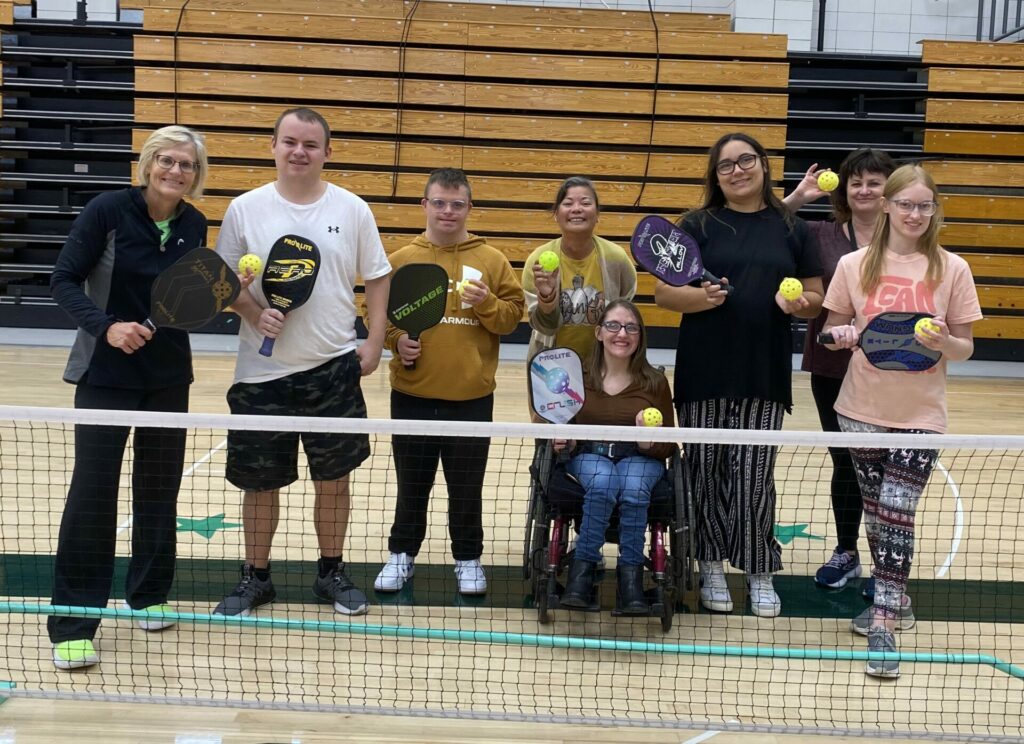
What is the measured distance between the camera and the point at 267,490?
371cm

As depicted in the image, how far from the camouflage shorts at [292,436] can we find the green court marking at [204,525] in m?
1.16

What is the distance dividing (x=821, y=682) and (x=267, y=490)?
207 centimetres

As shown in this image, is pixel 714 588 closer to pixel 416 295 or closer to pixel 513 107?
pixel 416 295

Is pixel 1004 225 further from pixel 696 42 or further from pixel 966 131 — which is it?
pixel 696 42

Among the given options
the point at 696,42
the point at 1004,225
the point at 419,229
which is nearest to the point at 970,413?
the point at 1004,225

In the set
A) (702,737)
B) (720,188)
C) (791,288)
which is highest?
(720,188)

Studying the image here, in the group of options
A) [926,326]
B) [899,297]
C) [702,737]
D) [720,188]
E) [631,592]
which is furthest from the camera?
[720,188]

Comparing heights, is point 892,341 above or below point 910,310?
below

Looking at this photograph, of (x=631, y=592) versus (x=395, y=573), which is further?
(x=395, y=573)

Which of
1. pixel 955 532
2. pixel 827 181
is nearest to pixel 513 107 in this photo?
pixel 955 532

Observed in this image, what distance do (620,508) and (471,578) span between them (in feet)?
2.45

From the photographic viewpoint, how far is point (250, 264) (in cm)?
342

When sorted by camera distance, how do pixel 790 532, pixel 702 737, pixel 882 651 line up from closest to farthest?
1. pixel 702 737
2. pixel 882 651
3. pixel 790 532

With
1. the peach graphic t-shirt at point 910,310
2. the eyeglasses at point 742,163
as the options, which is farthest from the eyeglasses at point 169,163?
the peach graphic t-shirt at point 910,310
